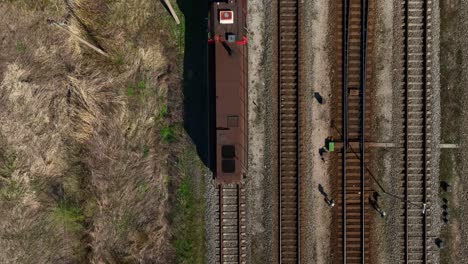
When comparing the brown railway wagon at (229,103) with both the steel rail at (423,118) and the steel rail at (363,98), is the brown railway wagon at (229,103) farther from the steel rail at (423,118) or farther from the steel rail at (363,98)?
the steel rail at (423,118)

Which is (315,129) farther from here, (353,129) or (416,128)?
(416,128)

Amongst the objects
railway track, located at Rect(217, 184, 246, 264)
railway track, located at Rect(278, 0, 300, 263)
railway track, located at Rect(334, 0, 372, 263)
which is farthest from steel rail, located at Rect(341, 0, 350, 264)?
railway track, located at Rect(217, 184, 246, 264)

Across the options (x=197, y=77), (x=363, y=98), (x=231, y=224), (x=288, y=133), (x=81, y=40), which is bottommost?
(x=231, y=224)

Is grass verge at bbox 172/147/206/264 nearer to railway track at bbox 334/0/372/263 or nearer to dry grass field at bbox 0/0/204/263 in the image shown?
dry grass field at bbox 0/0/204/263

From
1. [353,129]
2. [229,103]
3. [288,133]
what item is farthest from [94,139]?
[353,129]

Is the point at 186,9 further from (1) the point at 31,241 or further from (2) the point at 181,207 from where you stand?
(1) the point at 31,241

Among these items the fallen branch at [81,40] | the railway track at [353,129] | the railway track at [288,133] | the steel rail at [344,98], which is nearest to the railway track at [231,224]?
the railway track at [288,133]
